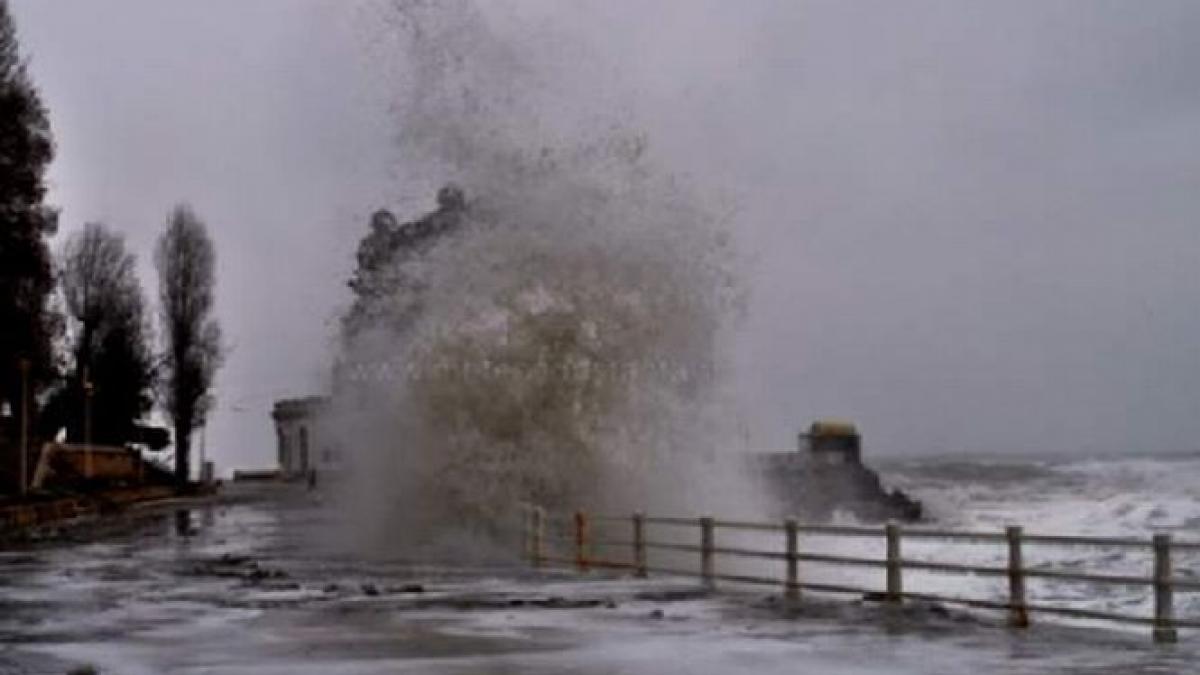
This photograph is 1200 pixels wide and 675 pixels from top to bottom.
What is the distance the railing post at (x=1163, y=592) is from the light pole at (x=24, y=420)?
42.2m

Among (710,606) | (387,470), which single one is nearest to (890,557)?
(710,606)

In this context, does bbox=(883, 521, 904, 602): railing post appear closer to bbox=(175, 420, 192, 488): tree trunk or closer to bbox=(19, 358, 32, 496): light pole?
bbox=(19, 358, 32, 496): light pole

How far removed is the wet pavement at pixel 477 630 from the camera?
48.9 ft

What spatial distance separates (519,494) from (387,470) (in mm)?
3776

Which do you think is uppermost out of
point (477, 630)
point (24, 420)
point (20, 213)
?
point (20, 213)

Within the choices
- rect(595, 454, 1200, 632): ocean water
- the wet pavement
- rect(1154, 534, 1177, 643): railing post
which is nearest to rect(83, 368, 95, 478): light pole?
rect(595, 454, 1200, 632): ocean water

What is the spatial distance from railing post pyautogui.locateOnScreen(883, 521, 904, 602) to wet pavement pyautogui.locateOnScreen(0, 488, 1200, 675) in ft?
0.81

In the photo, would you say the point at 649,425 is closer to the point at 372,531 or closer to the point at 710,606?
the point at 372,531

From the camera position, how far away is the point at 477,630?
17.9 meters

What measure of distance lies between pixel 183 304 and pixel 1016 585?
81.5 m

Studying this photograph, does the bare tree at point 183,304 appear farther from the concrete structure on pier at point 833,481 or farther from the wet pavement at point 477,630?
the wet pavement at point 477,630

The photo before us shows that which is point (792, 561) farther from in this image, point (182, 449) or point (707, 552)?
point (182, 449)

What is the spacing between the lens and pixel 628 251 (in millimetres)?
41938

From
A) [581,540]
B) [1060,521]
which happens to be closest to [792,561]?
[581,540]
